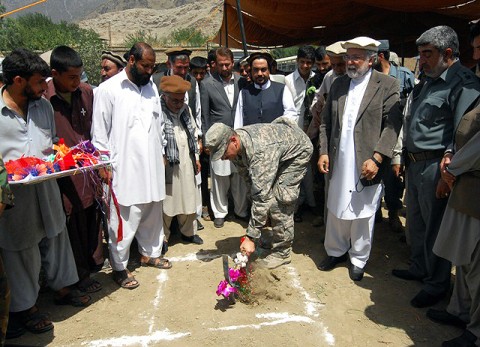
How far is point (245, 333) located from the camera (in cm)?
305

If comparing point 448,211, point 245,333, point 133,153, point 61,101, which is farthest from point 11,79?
point 448,211

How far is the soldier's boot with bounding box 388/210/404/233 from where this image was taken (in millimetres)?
4945

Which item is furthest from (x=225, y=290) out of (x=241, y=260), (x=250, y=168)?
(x=250, y=168)

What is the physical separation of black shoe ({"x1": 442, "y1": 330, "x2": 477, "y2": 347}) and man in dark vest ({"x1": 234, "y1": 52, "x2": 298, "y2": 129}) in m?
2.97

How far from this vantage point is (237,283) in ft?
11.1

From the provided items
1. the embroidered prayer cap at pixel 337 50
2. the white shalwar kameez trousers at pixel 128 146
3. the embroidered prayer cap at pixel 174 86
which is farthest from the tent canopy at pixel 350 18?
the white shalwar kameez trousers at pixel 128 146

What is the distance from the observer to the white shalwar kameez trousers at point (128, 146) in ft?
11.6

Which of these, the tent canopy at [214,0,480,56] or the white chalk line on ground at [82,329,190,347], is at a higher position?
the tent canopy at [214,0,480,56]

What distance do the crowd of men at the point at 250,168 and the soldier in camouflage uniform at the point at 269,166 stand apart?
0.04ft

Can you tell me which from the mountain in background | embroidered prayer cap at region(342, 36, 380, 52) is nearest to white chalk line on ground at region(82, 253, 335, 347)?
embroidered prayer cap at region(342, 36, 380, 52)

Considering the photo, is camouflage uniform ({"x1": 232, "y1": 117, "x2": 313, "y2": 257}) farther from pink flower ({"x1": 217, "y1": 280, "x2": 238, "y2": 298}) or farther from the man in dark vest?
the man in dark vest

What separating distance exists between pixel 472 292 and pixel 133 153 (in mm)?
2919

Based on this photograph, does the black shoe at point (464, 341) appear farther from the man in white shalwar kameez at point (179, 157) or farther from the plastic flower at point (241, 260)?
the man in white shalwar kameez at point (179, 157)

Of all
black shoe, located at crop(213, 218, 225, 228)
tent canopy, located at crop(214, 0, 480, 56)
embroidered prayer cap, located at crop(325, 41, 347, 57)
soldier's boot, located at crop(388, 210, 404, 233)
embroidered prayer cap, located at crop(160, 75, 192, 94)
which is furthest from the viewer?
tent canopy, located at crop(214, 0, 480, 56)
